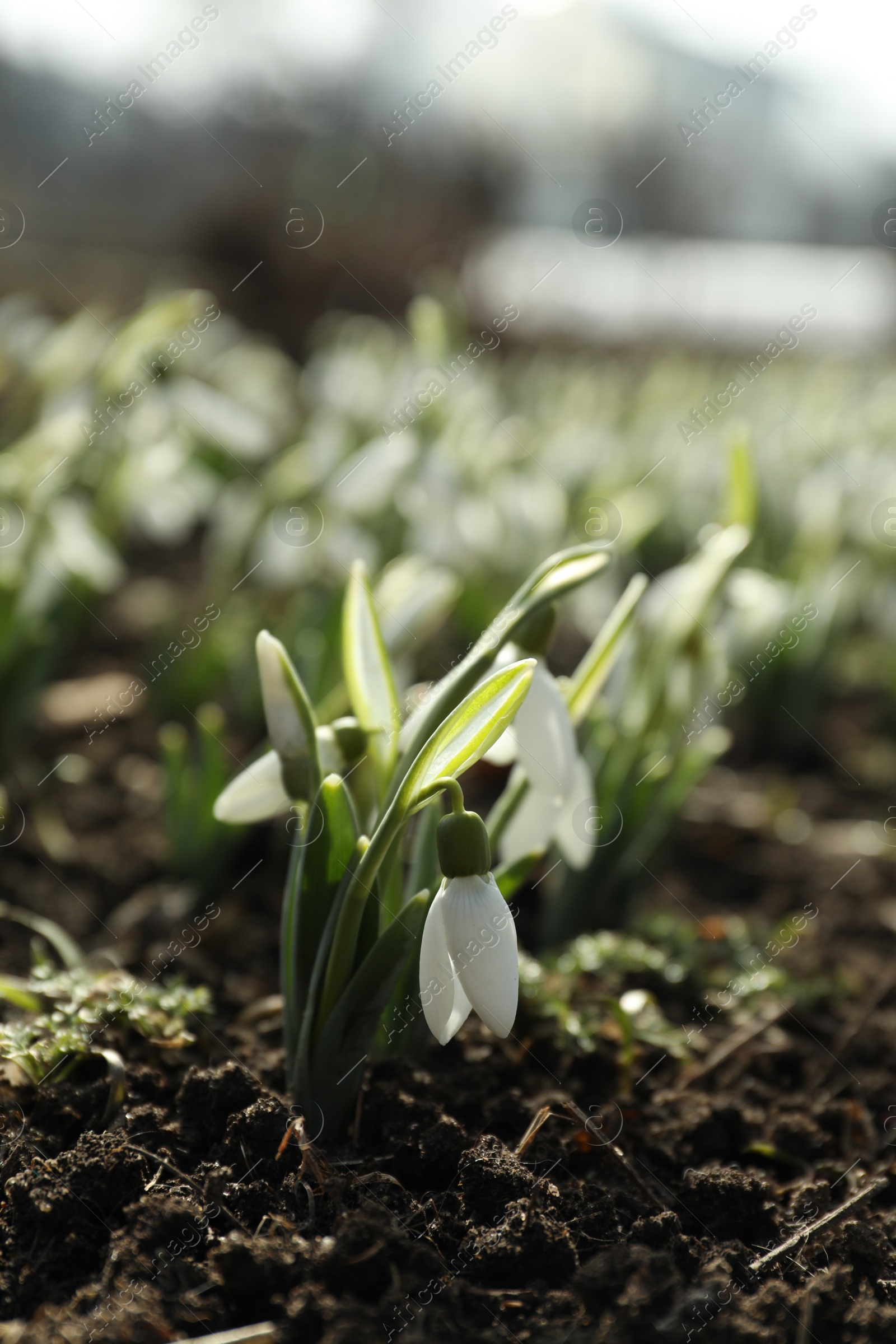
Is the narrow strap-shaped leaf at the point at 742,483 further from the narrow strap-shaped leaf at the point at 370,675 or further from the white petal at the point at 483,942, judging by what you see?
the white petal at the point at 483,942

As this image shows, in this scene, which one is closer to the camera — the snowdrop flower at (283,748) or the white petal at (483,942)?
the white petal at (483,942)

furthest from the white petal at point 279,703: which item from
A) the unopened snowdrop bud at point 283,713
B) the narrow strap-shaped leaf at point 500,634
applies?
the narrow strap-shaped leaf at point 500,634

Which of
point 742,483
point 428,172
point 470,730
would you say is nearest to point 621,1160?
point 470,730

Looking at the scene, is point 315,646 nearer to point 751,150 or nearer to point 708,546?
point 708,546

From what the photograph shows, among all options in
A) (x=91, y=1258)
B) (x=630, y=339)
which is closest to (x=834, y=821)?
(x=91, y=1258)

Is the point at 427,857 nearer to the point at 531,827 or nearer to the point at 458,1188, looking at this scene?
the point at 531,827

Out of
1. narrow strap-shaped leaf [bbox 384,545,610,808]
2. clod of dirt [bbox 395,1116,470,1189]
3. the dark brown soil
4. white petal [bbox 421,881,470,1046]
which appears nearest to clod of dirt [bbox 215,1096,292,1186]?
the dark brown soil
